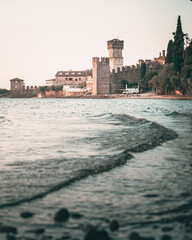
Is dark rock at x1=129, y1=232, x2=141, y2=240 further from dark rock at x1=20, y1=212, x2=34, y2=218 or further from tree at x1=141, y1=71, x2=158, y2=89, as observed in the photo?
tree at x1=141, y1=71, x2=158, y2=89

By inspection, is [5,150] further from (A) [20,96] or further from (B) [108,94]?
(A) [20,96]

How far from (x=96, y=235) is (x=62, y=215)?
37cm

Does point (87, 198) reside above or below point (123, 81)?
below

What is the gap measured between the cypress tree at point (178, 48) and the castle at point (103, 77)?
1922cm

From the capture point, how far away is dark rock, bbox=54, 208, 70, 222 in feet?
7.32

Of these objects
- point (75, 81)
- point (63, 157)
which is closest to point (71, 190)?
point (63, 157)

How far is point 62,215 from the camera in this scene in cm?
226

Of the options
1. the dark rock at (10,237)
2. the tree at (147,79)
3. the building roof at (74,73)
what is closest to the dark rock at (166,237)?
the dark rock at (10,237)

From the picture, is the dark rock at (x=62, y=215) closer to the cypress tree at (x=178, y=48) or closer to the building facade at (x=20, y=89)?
the cypress tree at (x=178, y=48)

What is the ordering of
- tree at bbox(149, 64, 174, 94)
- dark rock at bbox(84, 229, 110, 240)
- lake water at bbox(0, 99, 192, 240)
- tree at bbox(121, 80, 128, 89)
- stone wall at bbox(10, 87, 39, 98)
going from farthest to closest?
stone wall at bbox(10, 87, 39, 98)
tree at bbox(121, 80, 128, 89)
tree at bbox(149, 64, 174, 94)
lake water at bbox(0, 99, 192, 240)
dark rock at bbox(84, 229, 110, 240)

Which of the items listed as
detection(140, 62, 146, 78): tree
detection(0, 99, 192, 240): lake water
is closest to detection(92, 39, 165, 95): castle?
detection(140, 62, 146, 78): tree

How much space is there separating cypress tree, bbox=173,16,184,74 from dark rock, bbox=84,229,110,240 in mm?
33230

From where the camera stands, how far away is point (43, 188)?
2.90m

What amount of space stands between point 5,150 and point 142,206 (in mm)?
3177
